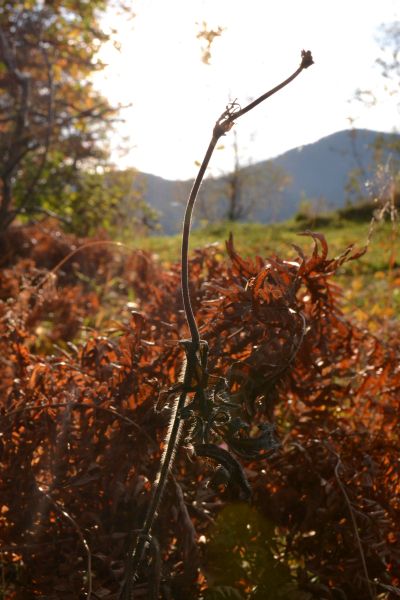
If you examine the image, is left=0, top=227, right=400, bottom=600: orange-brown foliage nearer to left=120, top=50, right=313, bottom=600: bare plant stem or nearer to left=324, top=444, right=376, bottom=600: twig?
left=324, top=444, right=376, bottom=600: twig

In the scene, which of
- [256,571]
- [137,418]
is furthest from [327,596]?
[137,418]

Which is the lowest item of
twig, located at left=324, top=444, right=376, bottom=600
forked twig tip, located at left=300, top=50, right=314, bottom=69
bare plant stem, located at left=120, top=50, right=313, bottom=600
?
twig, located at left=324, top=444, right=376, bottom=600

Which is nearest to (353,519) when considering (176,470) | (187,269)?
(176,470)

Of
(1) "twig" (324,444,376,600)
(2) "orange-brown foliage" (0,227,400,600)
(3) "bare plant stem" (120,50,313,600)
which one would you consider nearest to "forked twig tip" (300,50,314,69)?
(3) "bare plant stem" (120,50,313,600)

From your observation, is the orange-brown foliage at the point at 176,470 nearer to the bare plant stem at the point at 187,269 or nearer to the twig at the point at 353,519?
the twig at the point at 353,519

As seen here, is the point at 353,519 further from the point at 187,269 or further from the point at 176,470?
the point at 187,269

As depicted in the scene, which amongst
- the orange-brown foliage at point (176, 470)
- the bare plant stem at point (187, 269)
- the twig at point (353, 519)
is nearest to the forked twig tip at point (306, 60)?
the bare plant stem at point (187, 269)

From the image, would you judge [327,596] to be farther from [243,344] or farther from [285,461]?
[243,344]

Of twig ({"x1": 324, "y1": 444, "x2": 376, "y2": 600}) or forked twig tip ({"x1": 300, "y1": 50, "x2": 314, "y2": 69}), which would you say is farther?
twig ({"x1": 324, "y1": 444, "x2": 376, "y2": 600})

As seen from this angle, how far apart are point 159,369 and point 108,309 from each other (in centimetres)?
347

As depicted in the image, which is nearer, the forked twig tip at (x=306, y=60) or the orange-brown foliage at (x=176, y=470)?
the forked twig tip at (x=306, y=60)

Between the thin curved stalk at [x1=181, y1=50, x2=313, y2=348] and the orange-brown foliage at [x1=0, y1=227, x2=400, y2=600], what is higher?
the thin curved stalk at [x1=181, y1=50, x2=313, y2=348]

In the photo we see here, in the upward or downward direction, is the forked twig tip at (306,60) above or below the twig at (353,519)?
above

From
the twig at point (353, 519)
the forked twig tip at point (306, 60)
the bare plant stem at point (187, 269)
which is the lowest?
the twig at point (353, 519)
